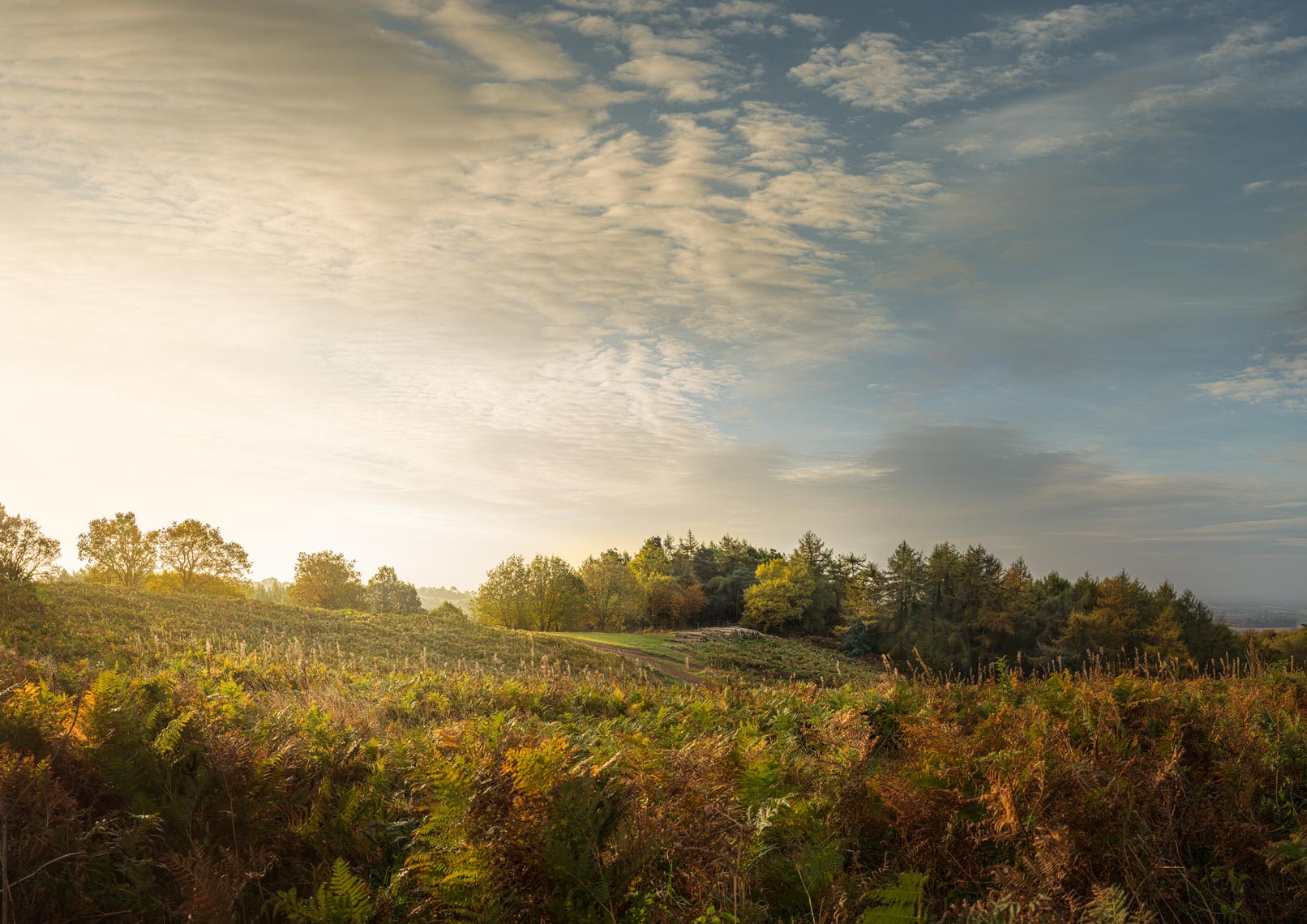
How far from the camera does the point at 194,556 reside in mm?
59844

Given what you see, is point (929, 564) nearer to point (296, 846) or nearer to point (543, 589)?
point (543, 589)

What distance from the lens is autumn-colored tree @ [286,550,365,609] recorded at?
6481 centimetres

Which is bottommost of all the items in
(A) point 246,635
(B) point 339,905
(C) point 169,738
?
(A) point 246,635

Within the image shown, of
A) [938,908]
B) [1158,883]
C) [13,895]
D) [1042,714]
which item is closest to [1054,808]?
[1158,883]

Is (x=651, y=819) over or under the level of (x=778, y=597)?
under

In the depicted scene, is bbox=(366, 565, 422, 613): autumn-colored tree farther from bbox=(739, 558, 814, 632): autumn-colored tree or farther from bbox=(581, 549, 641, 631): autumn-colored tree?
bbox=(739, 558, 814, 632): autumn-colored tree

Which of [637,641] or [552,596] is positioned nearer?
[637,641]

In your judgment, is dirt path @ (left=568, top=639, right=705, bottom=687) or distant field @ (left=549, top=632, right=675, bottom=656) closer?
dirt path @ (left=568, top=639, right=705, bottom=687)

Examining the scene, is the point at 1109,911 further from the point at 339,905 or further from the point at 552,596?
the point at 552,596

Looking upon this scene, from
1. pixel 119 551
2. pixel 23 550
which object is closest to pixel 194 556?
pixel 119 551

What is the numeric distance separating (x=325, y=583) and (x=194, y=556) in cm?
1055

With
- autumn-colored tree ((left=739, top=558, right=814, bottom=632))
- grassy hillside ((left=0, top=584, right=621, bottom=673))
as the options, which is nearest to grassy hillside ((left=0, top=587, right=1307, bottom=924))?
grassy hillside ((left=0, top=584, right=621, bottom=673))

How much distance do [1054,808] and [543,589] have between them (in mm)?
63440

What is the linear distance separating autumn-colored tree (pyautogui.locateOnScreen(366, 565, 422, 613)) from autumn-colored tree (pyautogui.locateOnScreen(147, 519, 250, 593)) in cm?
1276
